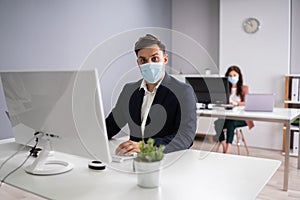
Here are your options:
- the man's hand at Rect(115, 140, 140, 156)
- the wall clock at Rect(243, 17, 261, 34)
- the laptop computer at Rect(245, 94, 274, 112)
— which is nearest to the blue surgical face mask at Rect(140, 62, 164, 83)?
the man's hand at Rect(115, 140, 140, 156)

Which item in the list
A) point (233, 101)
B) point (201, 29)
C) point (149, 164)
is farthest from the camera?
point (201, 29)

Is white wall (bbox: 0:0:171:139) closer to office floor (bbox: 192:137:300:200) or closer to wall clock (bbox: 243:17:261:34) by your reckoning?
wall clock (bbox: 243:17:261:34)

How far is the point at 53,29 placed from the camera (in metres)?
3.74

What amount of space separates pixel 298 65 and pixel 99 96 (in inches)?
158

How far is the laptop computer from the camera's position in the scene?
3234mm

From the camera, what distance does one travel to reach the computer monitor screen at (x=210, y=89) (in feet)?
10.8

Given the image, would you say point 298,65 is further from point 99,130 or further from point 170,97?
point 99,130

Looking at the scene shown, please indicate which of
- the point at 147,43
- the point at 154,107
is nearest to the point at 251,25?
the point at 154,107

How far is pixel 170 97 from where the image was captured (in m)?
1.67

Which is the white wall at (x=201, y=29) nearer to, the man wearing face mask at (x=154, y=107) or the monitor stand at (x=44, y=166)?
the man wearing face mask at (x=154, y=107)

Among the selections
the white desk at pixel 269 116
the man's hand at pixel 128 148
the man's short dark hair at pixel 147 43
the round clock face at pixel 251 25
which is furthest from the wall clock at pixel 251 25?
the man's hand at pixel 128 148

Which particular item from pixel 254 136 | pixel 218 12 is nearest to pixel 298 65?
pixel 254 136

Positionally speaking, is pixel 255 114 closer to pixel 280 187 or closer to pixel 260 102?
pixel 260 102

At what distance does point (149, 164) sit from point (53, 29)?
10.0 feet
